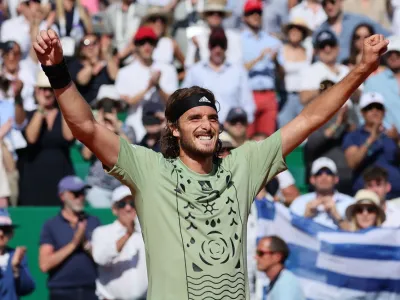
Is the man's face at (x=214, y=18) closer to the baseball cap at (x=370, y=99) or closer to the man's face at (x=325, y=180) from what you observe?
the baseball cap at (x=370, y=99)

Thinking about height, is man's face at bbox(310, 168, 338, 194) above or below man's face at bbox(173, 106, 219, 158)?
below

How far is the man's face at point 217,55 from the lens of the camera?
12922mm

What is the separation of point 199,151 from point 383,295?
468 centimetres

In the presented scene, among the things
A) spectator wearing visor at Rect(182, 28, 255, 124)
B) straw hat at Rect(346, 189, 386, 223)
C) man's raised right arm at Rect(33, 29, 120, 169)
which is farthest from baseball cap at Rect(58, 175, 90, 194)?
man's raised right arm at Rect(33, 29, 120, 169)

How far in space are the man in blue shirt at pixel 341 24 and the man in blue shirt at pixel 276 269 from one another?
189 inches

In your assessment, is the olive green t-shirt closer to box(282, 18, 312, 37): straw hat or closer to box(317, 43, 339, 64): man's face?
box(317, 43, 339, 64): man's face

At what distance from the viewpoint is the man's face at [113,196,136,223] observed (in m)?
10.4

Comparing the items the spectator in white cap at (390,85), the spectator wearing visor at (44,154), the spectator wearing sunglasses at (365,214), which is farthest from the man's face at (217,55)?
the spectator wearing sunglasses at (365,214)

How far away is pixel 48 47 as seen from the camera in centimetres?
542

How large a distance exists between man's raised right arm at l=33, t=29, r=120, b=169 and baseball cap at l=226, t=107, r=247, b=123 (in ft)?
21.1

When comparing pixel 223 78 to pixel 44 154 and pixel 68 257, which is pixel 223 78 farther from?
pixel 68 257

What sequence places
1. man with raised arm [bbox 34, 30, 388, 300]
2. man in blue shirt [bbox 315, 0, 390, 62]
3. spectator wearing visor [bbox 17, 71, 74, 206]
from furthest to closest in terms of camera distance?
1. man in blue shirt [bbox 315, 0, 390, 62]
2. spectator wearing visor [bbox 17, 71, 74, 206]
3. man with raised arm [bbox 34, 30, 388, 300]

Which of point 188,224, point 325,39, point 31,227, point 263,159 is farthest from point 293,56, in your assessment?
point 188,224

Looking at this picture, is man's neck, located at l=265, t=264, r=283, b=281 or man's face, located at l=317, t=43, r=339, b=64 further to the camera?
man's face, located at l=317, t=43, r=339, b=64
